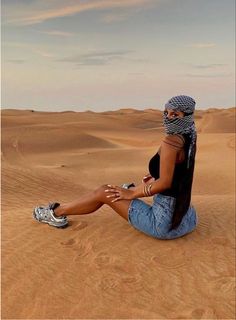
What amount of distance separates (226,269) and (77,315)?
186cm

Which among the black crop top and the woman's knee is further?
the woman's knee

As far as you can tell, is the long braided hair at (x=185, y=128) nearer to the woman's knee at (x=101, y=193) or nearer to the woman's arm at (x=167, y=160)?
the woman's arm at (x=167, y=160)

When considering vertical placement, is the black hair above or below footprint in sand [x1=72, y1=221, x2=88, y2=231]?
above

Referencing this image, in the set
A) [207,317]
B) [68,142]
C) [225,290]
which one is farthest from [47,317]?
[68,142]

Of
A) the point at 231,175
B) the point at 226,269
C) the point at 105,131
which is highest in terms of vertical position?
the point at 226,269

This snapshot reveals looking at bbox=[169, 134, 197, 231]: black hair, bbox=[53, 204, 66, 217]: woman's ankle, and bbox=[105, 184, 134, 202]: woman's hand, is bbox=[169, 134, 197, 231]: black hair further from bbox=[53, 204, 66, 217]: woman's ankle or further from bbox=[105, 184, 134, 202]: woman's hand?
bbox=[53, 204, 66, 217]: woman's ankle

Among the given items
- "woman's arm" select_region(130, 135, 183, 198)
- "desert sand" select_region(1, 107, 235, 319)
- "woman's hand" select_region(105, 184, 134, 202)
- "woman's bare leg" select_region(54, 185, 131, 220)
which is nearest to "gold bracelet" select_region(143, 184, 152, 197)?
"woman's arm" select_region(130, 135, 183, 198)

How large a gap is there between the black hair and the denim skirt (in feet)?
0.18

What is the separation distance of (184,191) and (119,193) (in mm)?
732

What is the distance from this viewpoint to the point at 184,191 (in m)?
5.54

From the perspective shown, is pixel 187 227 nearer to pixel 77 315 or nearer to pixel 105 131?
pixel 77 315

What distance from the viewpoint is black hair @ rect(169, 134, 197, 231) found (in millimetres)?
5391

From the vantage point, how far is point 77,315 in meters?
4.64

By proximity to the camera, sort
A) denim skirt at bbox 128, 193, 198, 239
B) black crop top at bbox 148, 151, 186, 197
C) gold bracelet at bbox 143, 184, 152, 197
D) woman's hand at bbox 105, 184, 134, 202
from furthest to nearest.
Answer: woman's hand at bbox 105, 184, 134, 202 → denim skirt at bbox 128, 193, 198, 239 → gold bracelet at bbox 143, 184, 152, 197 → black crop top at bbox 148, 151, 186, 197
